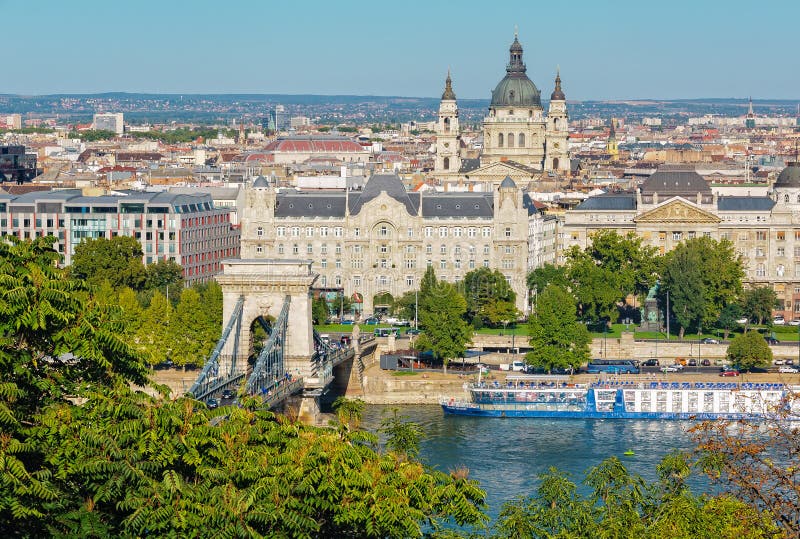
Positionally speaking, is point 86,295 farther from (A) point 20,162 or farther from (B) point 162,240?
(A) point 20,162

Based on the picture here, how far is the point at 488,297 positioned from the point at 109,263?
14.2 meters

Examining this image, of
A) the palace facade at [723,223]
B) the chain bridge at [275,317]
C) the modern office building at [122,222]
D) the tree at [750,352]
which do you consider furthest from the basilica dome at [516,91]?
the chain bridge at [275,317]

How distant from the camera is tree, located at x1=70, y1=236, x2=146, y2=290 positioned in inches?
2830

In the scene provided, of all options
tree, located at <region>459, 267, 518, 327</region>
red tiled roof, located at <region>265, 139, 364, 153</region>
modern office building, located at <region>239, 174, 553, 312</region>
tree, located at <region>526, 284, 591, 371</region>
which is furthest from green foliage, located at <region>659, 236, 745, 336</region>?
red tiled roof, located at <region>265, 139, 364, 153</region>

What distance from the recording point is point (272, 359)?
48.1m

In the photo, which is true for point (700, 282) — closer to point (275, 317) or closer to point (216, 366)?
point (275, 317)

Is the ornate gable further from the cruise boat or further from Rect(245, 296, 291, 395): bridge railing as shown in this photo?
Rect(245, 296, 291, 395): bridge railing

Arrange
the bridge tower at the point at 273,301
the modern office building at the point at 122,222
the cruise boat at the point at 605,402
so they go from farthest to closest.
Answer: the modern office building at the point at 122,222, the cruise boat at the point at 605,402, the bridge tower at the point at 273,301

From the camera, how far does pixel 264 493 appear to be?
24250 mm

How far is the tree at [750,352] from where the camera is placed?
6209 centimetres

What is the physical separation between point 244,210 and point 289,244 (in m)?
2.28

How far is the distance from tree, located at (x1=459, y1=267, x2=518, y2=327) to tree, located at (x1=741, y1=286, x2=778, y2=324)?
28.0 ft

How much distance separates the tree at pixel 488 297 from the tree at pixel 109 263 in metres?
12.3

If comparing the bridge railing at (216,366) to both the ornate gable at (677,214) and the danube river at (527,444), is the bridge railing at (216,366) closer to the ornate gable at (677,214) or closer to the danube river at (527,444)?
the danube river at (527,444)
